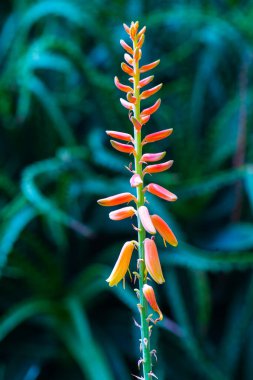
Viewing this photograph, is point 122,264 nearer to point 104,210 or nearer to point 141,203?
point 141,203

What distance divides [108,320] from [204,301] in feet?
1.09

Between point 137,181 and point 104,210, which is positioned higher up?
point 104,210

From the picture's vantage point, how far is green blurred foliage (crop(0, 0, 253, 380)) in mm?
1362

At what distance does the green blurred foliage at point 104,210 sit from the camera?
4.47 ft

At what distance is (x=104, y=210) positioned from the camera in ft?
5.19

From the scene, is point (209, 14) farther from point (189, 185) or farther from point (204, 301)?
point (204, 301)

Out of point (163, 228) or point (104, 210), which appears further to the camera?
point (104, 210)

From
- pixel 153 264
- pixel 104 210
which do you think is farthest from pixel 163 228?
pixel 104 210

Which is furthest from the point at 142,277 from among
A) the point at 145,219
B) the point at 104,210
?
the point at 104,210

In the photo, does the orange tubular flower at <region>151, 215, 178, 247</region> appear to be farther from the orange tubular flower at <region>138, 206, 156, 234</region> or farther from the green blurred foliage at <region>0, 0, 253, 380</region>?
the green blurred foliage at <region>0, 0, 253, 380</region>

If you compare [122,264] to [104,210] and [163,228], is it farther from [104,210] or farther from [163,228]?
[104,210]

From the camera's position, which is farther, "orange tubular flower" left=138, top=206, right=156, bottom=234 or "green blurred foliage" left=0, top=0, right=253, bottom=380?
"green blurred foliage" left=0, top=0, right=253, bottom=380

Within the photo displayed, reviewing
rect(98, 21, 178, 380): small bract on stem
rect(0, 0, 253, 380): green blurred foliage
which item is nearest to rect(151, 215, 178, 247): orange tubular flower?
rect(98, 21, 178, 380): small bract on stem

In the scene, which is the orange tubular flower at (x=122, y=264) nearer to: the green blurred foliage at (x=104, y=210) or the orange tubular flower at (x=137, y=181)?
the orange tubular flower at (x=137, y=181)
